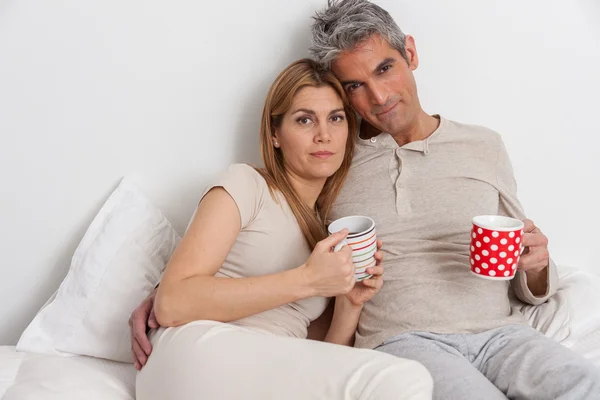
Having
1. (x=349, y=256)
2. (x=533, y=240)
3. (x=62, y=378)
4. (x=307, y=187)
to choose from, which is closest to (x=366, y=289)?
(x=349, y=256)

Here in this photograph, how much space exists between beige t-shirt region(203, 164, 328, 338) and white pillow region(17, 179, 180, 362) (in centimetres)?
35

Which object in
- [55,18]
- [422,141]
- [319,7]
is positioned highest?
[319,7]

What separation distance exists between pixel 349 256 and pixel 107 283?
829 mm

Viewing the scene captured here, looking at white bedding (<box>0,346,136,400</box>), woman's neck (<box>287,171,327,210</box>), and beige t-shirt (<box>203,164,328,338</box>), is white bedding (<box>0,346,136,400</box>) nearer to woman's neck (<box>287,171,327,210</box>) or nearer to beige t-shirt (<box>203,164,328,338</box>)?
beige t-shirt (<box>203,164,328,338</box>)

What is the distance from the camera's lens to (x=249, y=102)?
6.87 feet

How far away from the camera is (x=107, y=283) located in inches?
74.7

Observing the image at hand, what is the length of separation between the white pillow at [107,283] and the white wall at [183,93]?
0.12 metres

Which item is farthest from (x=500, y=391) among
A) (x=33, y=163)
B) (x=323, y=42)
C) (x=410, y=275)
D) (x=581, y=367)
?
(x=33, y=163)

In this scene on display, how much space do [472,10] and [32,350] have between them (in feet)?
5.83

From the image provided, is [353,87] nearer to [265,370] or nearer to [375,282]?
[375,282]

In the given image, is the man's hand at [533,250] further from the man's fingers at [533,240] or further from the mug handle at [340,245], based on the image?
the mug handle at [340,245]


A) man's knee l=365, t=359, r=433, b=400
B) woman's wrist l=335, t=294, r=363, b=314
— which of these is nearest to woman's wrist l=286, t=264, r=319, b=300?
woman's wrist l=335, t=294, r=363, b=314

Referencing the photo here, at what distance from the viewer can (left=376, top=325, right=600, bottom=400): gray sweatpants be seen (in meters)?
1.42

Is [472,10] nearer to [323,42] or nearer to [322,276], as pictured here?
[323,42]
